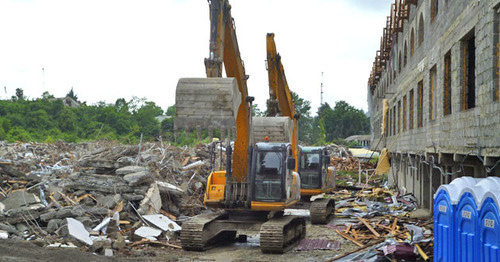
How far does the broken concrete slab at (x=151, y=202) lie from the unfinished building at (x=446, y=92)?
8432 mm

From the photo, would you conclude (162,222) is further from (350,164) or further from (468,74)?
(350,164)

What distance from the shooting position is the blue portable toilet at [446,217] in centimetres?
859

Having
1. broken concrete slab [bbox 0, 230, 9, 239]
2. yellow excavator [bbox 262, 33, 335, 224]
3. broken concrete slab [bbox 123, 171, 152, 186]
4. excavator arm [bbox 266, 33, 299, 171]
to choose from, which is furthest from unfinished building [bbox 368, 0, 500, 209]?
broken concrete slab [bbox 0, 230, 9, 239]

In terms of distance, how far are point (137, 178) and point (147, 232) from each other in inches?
104

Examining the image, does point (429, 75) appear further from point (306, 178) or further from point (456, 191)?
point (456, 191)

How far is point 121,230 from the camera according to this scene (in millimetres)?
15414

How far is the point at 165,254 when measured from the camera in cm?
1377

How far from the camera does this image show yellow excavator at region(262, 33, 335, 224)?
18.6 m

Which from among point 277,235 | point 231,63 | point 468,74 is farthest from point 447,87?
point 277,235

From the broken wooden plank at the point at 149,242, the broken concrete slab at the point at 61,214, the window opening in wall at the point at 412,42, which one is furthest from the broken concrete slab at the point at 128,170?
the window opening in wall at the point at 412,42

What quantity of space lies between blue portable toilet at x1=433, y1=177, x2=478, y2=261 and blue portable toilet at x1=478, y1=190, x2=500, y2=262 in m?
1.24

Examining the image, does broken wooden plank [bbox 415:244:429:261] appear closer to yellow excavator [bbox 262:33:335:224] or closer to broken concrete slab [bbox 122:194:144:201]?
yellow excavator [bbox 262:33:335:224]

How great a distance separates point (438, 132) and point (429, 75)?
3.42m

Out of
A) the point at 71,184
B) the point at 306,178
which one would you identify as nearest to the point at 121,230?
the point at 71,184
